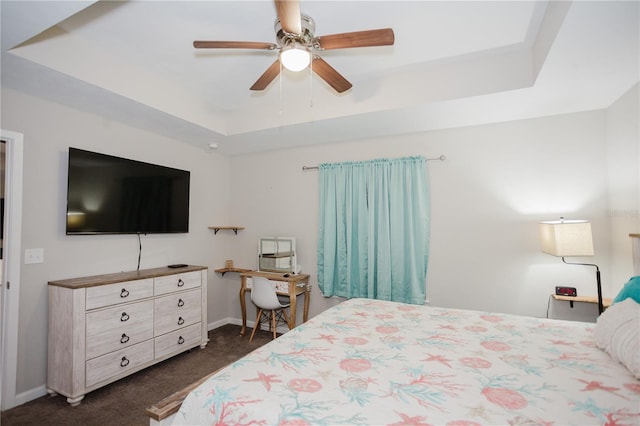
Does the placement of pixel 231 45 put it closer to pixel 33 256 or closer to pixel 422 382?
pixel 422 382

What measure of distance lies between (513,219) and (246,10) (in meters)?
2.90

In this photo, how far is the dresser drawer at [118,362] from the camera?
240cm

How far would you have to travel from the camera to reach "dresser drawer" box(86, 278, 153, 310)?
2.42m

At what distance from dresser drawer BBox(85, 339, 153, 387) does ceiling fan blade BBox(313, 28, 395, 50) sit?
2829mm

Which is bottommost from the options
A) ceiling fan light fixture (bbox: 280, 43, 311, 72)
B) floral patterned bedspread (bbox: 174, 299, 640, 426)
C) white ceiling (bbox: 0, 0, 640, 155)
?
floral patterned bedspread (bbox: 174, 299, 640, 426)

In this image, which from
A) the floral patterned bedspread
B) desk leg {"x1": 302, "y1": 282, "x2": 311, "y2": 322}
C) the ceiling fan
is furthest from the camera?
desk leg {"x1": 302, "y1": 282, "x2": 311, "y2": 322}

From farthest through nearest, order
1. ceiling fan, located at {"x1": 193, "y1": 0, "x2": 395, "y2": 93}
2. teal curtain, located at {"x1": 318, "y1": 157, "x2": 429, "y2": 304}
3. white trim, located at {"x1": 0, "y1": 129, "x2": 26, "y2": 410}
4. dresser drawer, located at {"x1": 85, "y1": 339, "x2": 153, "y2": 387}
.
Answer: teal curtain, located at {"x1": 318, "y1": 157, "x2": 429, "y2": 304}
dresser drawer, located at {"x1": 85, "y1": 339, "x2": 153, "y2": 387}
white trim, located at {"x1": 0, "y1": 129, "x2": 26, "y2": 410}
ceiling fan, located at {"x1": 193, "y1": 0, "x2": 395, "y2": 93}

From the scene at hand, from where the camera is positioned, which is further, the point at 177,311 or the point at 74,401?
the point at 177,311

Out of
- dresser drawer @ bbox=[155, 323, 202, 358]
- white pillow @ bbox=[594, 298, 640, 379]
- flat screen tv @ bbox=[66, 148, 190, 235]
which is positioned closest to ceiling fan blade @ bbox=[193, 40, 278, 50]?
flat screen tv @ bbox=[66, 148, 190, 235]

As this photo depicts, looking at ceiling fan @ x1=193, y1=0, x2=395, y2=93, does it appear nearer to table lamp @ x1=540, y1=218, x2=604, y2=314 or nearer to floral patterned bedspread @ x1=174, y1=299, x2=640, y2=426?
floral patterned bedspread @ x1=174, y1=299, x2=640, y2=426

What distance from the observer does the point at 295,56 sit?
1.78 metres

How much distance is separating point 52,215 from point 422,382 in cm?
306

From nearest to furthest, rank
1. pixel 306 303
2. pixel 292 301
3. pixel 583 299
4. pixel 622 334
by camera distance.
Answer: pixel 622 334, pixel 583 299, pixel 292 301, pixel 306 303

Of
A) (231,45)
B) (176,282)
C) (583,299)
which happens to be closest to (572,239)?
(583,299)
